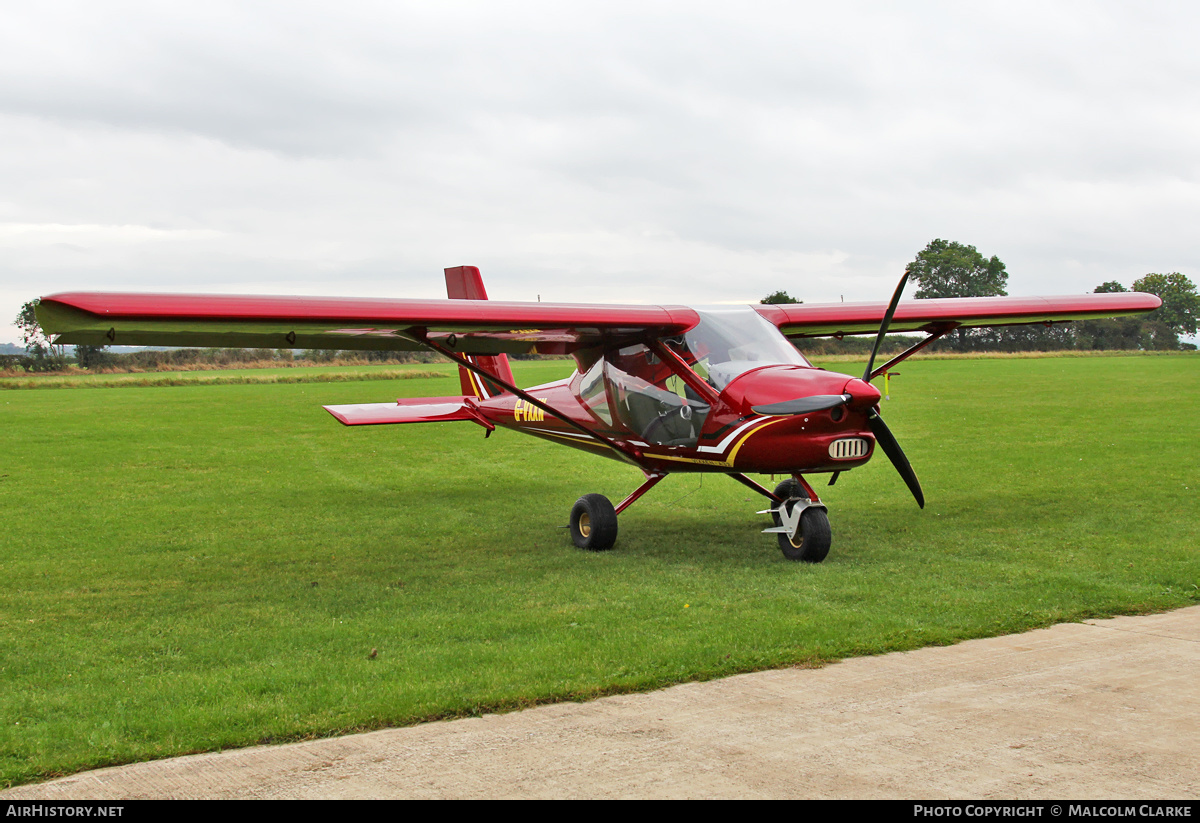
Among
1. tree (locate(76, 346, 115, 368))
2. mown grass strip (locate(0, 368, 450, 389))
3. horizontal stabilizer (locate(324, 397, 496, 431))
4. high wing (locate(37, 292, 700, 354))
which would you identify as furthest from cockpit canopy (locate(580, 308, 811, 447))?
tree (locate(76, 346, 115, 368))

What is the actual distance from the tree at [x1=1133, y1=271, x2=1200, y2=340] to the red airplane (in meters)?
111

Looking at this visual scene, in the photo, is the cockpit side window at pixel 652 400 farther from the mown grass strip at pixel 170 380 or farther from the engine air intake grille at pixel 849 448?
the mown grass strip at pixel 170 380

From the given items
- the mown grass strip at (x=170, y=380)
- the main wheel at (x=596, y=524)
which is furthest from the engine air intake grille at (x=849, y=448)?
the mown grass strip at (x=170, y=380)

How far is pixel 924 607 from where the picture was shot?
23.3ft

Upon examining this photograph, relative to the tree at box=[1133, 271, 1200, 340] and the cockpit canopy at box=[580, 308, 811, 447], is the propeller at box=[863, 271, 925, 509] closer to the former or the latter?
the cockpit canopy at box=[580, 308, 811, 447]

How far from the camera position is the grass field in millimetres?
5391

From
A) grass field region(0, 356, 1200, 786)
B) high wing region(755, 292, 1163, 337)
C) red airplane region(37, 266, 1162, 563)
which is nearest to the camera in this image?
grass field region(0, 356, 1200, 786)

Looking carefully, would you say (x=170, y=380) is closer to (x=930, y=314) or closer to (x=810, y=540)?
(x=930, y=314)

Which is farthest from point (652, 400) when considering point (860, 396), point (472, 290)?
point (472, 290)

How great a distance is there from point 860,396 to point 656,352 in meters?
2.25

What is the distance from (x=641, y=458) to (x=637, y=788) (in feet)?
20.3

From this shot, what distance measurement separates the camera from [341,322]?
834 cm

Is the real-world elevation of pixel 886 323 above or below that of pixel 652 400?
above

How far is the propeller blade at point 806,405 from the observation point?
321 inches
